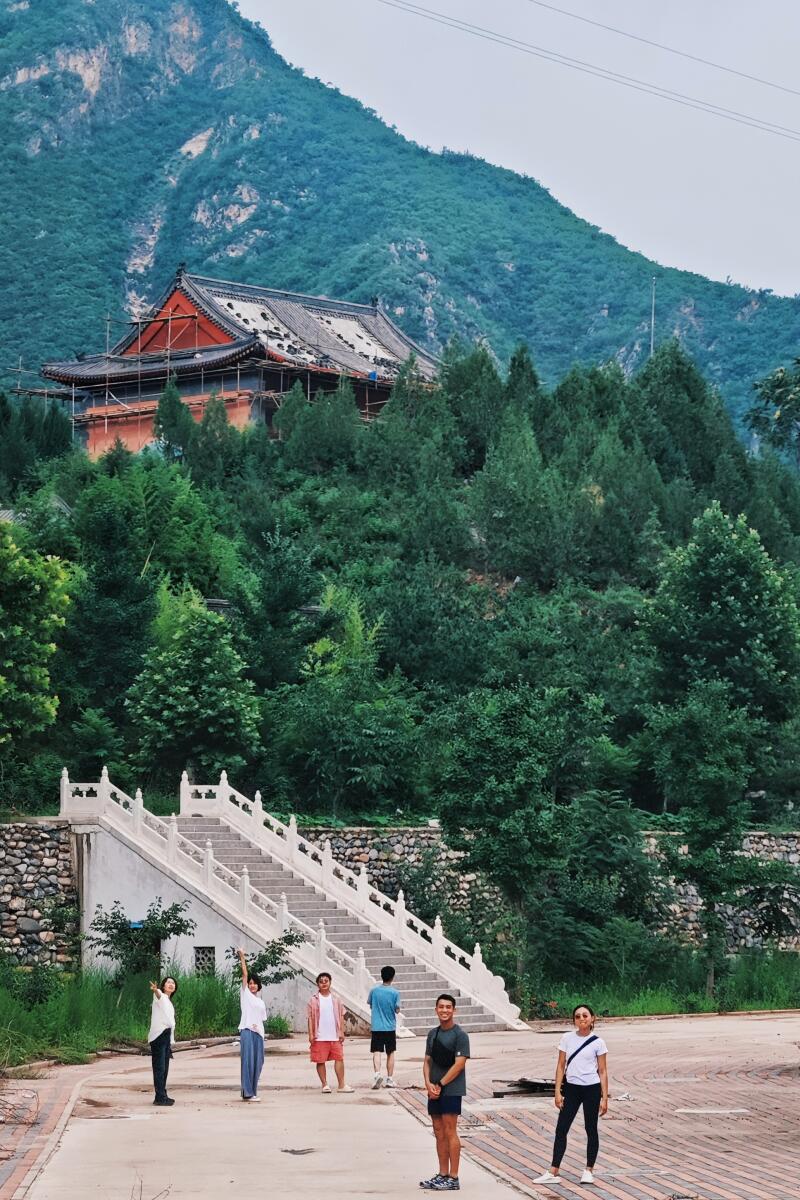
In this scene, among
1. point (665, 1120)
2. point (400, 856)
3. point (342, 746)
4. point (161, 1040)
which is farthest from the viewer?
point (342, 746)

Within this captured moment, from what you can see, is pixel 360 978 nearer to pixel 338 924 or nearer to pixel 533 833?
pixel 338 924

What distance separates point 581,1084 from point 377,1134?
9.88 feet

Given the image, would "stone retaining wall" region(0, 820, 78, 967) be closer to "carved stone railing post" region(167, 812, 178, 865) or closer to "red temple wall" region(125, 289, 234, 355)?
"carved stone railing post" region(167, 812, 178, 865)

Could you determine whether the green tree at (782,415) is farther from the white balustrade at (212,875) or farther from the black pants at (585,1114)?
the black pants at (585,1114)

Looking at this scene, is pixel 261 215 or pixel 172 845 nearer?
pixel 172 845

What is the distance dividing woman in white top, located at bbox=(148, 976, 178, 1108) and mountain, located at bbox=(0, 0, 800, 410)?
92319mm

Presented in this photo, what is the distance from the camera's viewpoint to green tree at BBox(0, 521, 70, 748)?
32.8 meters

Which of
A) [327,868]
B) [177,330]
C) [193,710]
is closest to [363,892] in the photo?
[327,868]

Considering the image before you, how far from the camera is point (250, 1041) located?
18203 millimetres

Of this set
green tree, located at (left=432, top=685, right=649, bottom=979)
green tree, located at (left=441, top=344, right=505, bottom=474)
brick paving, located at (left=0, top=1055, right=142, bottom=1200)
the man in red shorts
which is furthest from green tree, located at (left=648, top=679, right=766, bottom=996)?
green tree, located at (left=441, top=344, right=505, bottom=474)

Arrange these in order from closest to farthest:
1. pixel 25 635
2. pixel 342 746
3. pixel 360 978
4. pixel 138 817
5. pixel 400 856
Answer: pixel 360 978 < pixel 138 817 < pixel 25 635 < pixel 400 856 < pixel 342 746

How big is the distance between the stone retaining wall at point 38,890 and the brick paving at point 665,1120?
815cm

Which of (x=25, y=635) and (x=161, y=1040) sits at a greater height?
(x=25, y=635)

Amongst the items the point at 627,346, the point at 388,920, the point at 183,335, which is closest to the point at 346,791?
the point at 388,920
